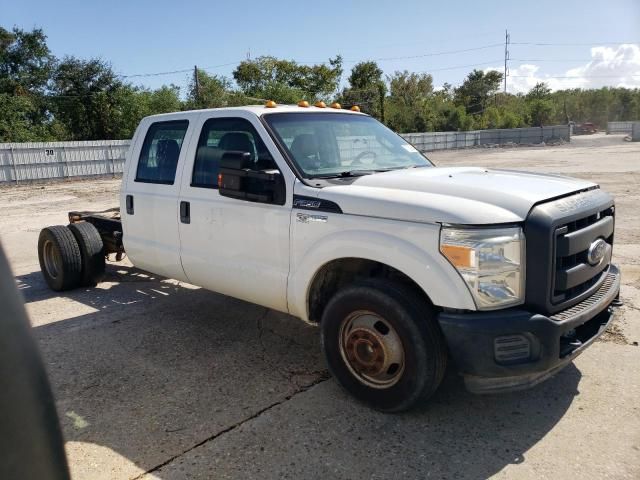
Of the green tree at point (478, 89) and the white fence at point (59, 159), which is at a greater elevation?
the green tree at point (478, 89)

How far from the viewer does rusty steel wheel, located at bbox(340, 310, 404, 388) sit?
335cm

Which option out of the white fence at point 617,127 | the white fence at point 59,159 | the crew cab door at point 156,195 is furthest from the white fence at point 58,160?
the white fence at point 617,127

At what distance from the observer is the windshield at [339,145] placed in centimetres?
410

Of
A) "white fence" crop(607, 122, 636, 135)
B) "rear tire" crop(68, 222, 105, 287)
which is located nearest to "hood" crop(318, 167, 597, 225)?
"rear tire" crop(68, 222, 105, 287)

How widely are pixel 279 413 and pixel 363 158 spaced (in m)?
2.07

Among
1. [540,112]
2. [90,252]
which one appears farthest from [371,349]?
[540,112]

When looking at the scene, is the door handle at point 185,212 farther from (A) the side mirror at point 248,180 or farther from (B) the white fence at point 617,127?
(B) the white fence at point 617,127

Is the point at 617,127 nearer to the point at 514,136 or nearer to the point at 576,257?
the point at 514,136

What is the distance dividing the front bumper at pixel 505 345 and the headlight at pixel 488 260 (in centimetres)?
11

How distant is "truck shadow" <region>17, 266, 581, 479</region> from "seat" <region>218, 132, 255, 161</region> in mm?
1677

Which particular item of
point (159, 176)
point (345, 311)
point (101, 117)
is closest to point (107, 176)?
point (101, 117)

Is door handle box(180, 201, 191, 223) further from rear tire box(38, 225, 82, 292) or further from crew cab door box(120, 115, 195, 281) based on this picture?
rear tire box(38, 225, 82, 292)

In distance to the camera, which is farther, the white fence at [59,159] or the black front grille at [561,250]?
the white fence at [59,159]

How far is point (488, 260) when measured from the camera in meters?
2.98
